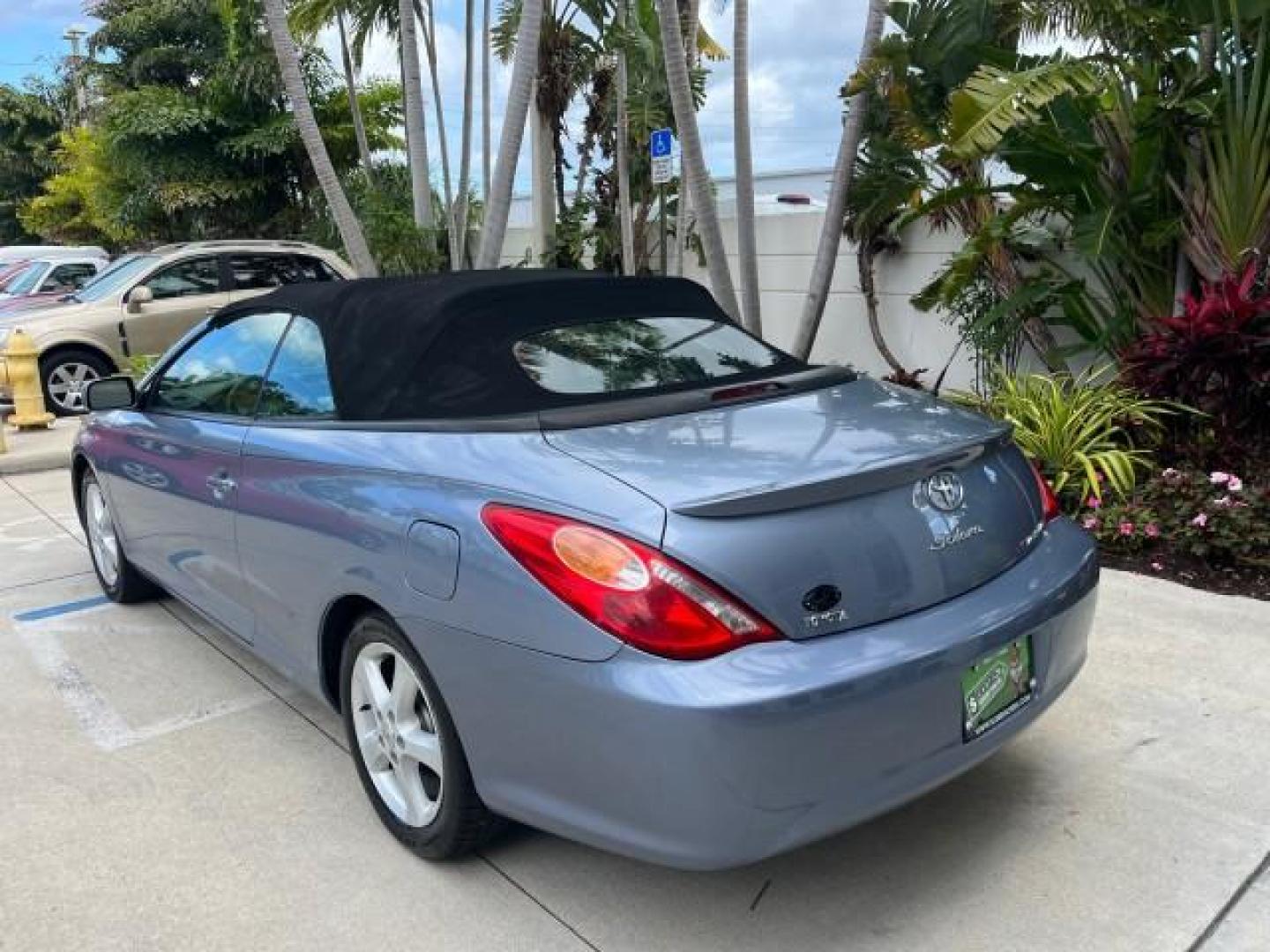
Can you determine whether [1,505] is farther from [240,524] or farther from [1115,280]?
[1115,280]

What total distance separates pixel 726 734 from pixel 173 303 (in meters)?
10.7

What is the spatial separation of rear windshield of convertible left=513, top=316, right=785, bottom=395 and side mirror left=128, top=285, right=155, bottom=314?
904 centimetres

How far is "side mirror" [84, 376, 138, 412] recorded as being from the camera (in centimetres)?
471

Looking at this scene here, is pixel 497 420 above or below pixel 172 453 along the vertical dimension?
above

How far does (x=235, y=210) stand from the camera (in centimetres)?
1919

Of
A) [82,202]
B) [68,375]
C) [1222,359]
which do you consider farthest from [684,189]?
[82,202]

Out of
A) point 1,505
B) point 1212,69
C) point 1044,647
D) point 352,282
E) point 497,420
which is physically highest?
point 1212,69

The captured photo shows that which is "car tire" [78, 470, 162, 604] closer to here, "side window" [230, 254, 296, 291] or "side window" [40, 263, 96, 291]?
"side window" [230, 254, 296, 291]

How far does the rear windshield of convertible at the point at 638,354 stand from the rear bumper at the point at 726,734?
981mm

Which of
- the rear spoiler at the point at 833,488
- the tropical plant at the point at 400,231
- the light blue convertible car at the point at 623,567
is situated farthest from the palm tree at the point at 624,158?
the rear spoiler at the point at 833,488

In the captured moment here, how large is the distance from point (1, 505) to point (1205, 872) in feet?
25.3

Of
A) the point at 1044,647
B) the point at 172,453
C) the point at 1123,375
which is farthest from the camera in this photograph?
the point at 1123,375

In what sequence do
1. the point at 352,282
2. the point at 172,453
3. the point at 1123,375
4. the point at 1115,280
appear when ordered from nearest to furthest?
the point at 352,282, the point at 172,453, the point at 1123,375, the point at 1115,280

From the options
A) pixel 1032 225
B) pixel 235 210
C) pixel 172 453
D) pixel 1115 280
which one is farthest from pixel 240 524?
pixel 235 210
